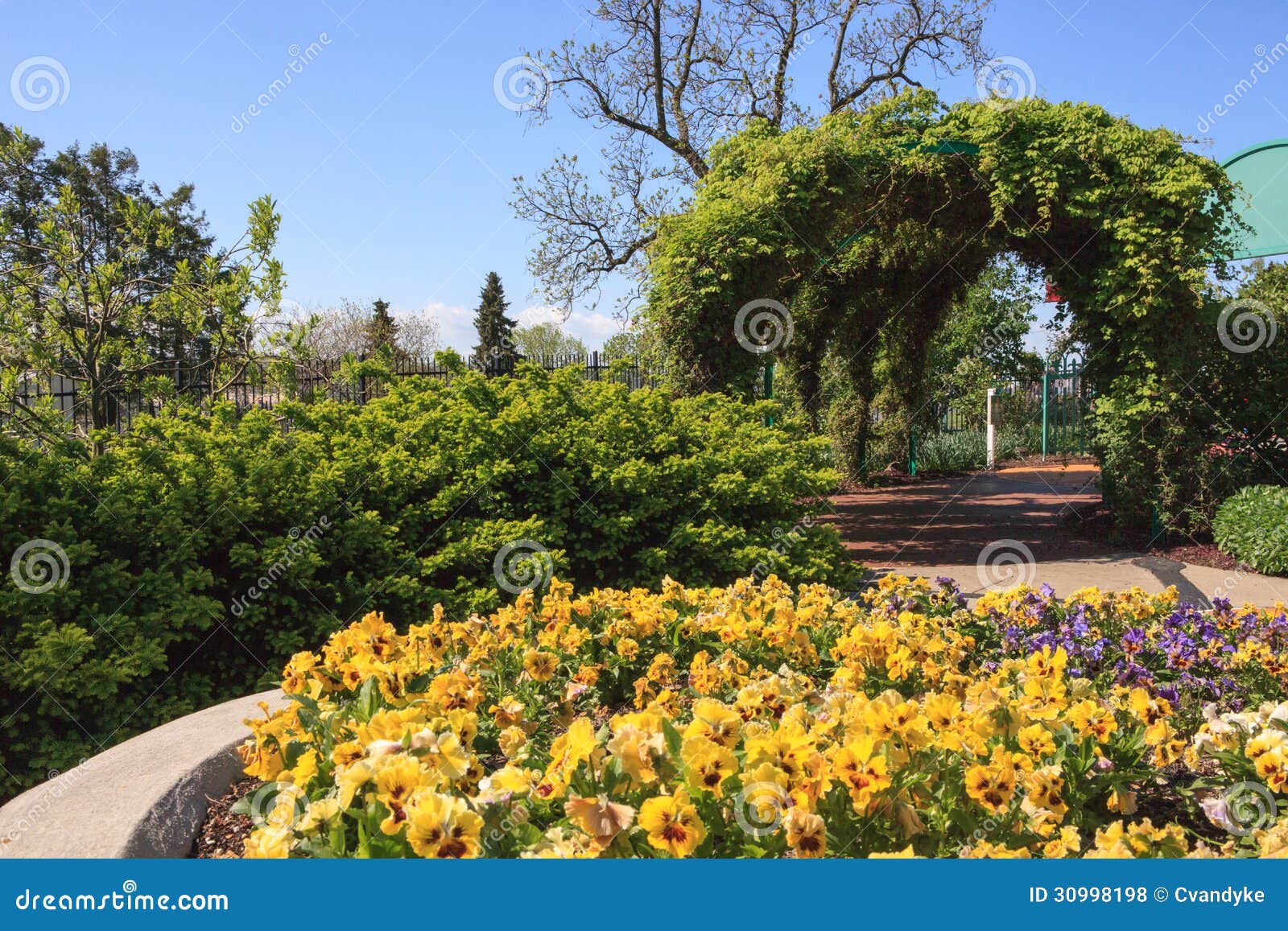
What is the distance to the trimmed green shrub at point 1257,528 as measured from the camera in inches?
293

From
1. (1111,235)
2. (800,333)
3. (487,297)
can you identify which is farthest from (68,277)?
(487,297)

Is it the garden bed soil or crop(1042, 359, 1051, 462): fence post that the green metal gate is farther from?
→ the garden bed soil

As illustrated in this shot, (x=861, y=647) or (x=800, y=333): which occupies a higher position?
(x=800, y=333)

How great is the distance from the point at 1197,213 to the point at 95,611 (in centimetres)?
912

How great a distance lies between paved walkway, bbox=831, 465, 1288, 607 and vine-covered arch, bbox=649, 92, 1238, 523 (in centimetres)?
116

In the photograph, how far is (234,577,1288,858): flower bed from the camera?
1714mm

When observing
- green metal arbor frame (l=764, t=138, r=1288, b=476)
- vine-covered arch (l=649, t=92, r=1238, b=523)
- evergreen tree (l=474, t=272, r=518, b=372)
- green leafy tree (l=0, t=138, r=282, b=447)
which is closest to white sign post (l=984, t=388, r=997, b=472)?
green metal arbor frame (l=764, t=138, r=1288, b=476)

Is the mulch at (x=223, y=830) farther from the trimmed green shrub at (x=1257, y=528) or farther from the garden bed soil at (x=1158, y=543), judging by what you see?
the garden bed soil at (x=1158, y=543)

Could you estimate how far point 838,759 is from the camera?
1788 mm

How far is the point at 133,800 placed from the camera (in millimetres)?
2260

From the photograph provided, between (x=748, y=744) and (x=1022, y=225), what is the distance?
29.3ft

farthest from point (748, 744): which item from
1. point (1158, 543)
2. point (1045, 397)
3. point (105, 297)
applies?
point (1045, 397)

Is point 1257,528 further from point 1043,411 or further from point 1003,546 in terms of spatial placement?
point 1043,411

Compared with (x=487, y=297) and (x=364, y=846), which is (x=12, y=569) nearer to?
(x=364, y=846)
